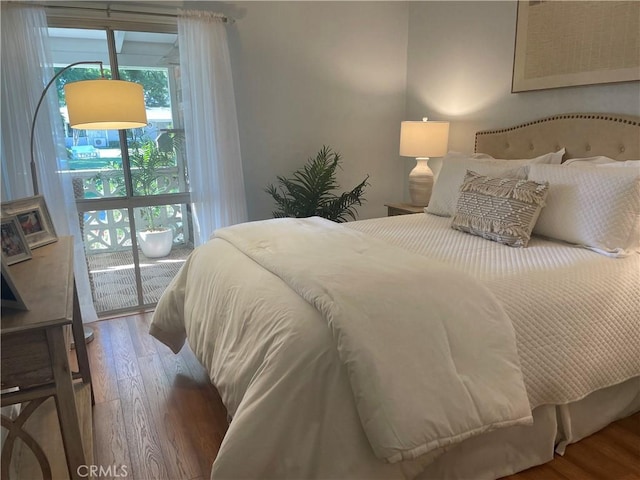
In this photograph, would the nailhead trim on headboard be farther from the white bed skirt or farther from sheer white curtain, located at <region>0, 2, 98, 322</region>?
sheer white curtain, located at <region>0, 2, 98, 322</region>

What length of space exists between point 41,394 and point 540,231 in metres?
2.15

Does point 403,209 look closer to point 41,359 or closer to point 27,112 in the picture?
point 27,112

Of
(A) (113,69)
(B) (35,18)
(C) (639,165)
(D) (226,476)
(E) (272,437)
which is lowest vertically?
(D) (226,476)

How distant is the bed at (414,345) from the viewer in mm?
1275

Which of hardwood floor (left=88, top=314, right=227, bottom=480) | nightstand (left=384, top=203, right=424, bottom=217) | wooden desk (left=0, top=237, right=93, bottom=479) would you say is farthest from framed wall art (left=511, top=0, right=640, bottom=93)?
wooden desk (left=0, top=237, right=93, bottom=479)

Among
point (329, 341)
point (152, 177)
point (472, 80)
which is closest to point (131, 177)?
point (152, 177)

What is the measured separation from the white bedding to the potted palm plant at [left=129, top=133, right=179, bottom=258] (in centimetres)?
124

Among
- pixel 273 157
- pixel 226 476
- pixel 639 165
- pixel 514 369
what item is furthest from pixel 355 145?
pixel 226 476

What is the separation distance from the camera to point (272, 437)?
1.28 meters

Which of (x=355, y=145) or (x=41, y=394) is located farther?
(x=355, y=145)

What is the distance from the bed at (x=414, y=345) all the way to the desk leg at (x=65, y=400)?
15.2 inches

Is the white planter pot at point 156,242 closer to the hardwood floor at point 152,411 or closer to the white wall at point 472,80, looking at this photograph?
the hardwood floor at point 152,411

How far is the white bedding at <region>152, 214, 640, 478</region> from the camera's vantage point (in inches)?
50.4

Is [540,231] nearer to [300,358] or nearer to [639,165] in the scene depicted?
[639,165]
